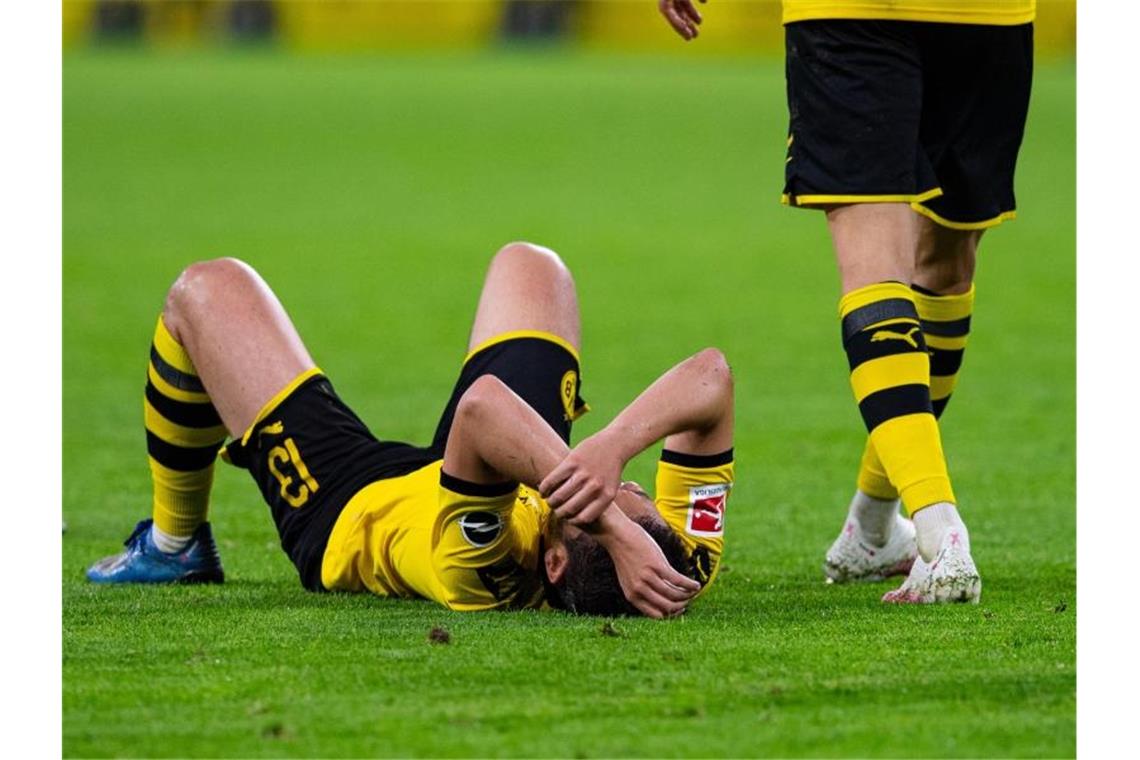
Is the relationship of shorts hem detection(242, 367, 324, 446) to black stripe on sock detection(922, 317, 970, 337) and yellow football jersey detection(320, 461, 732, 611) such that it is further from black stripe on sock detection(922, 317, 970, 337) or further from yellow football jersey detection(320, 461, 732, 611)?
black stripe on sock detection(922, 317, 970, 337)

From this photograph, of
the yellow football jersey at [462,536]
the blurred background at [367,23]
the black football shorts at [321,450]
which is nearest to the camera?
the yellow football jersey at [462,536]

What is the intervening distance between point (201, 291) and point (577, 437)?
3.32 m

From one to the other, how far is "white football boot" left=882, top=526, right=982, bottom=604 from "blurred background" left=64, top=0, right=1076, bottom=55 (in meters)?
40.9

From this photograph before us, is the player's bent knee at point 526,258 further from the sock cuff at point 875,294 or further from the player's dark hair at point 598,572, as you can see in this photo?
the player's dark hair at point 598,572

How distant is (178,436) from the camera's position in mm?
4977

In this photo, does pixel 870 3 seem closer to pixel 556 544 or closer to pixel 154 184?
pixel 556 544

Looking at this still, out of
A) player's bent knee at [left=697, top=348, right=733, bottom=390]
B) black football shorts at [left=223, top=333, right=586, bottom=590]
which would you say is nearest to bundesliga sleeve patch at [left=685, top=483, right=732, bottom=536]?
player's bent knee at [left=697, top=348, right=733, bottom=390]

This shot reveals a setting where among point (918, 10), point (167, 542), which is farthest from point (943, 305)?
point (167, 542)

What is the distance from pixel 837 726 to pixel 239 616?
1.55 m

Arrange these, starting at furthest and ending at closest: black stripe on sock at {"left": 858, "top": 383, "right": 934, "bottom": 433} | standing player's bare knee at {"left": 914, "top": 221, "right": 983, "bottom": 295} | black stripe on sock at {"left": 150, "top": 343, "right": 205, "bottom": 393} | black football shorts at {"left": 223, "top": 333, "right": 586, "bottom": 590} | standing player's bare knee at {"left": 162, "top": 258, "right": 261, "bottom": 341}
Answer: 1. standing player's bare knee at {"left": 914, "top": 221, "right": 983, "bottom": 295}
2. black stripe on sock at {"left": 150, "top": 343, "right": 205, "bottom": 393}
3. standing player's bare knee at {"left": 162, "top": 258, "right": 261, "bottom": 341}
4. black football shorts at {"left": 223, "top": 333, "right": 586, "bottom": 590}
5. black stripe on sock at {"left": 858, "top": 383, "right": 934, "bottom": 433}

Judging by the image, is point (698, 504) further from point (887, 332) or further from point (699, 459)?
point (887, 332)

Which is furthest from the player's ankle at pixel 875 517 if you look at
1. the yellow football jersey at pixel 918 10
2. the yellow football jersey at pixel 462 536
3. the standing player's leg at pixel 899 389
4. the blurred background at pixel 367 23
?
the blurred background at pixel 367 23

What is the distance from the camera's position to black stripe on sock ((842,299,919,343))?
4.42 m

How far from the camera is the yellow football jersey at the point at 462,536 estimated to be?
4.25 metres
